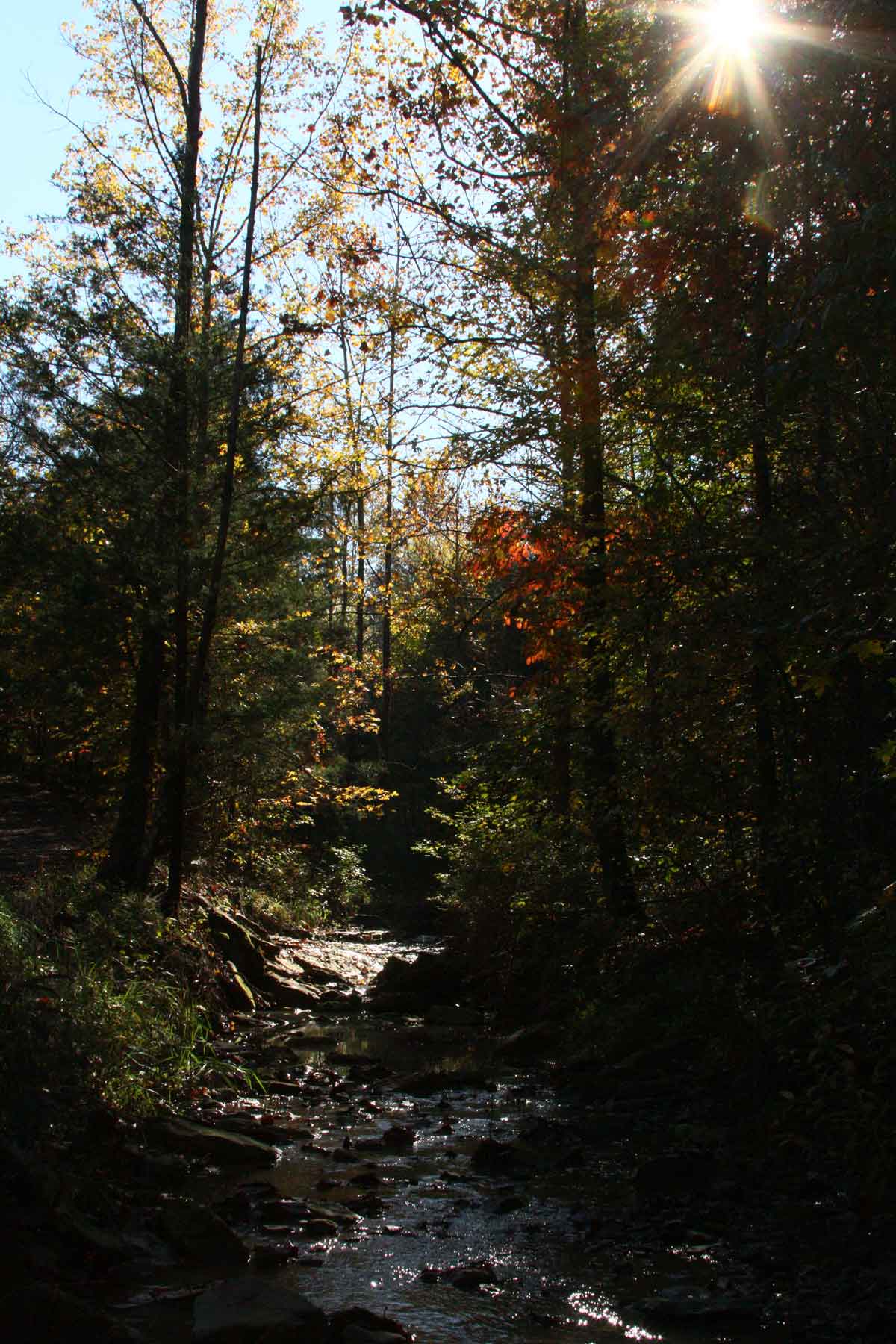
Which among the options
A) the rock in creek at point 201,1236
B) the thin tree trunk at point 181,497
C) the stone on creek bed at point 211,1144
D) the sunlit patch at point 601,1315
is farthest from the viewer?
the thin tree trunk at point 181,497

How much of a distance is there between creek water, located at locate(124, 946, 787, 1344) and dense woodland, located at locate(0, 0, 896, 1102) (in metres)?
2.20

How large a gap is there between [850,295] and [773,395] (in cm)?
→ 93

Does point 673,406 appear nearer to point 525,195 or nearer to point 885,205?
point 885,205

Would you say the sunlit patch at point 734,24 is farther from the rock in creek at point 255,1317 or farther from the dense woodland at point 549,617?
the rock in creek at point 255,1317

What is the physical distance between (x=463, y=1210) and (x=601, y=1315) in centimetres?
154

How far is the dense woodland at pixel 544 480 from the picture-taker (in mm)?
6426

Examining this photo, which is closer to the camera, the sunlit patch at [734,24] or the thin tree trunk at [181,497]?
the sunlit patch at [734,24]

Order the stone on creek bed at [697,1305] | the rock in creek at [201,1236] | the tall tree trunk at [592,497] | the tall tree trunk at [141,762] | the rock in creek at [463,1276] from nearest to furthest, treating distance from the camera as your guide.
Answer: the stone on creek bed at [697,1305] → the rock in creek at [463,1276] → the rock in creek at [201,1236] → the tall tree trunk at [592,497] → the tall tree trunk at [141,762]

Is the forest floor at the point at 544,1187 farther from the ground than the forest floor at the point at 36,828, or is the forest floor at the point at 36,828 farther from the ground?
the forest floor at the point at 36,828

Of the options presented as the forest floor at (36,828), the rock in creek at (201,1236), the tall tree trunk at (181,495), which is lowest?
the rock in creek at (201,1236)

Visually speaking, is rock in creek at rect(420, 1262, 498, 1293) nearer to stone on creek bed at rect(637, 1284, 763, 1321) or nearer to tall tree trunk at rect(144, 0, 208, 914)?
stone on creek bed at rect(637, 1284, 763, 1321)

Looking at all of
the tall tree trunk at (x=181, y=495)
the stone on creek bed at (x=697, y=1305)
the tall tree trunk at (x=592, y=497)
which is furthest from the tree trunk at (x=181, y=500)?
the stone on creek bed at (x=697, y=1305)

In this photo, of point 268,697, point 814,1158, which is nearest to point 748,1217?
point 814,1158

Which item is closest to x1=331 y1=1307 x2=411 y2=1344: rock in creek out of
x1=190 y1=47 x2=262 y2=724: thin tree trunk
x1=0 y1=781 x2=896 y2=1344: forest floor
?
x1=0 y1=781 x2=896 y2=1344: forest floor
